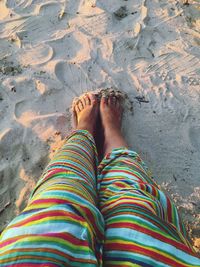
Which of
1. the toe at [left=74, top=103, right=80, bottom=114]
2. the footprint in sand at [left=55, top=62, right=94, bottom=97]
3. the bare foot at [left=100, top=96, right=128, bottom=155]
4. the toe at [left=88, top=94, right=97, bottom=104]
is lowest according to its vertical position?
the bare foot at [left=100, top=96, right=128, bottom=155]

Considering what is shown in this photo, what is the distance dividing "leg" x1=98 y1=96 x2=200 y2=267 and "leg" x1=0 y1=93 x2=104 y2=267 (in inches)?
2.1

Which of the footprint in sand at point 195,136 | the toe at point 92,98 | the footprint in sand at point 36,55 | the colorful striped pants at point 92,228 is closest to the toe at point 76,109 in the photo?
the toe at point 92,98

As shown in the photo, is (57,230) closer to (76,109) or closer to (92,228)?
(92,228)

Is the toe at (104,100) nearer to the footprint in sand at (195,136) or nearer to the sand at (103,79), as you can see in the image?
the sand at (103,79)

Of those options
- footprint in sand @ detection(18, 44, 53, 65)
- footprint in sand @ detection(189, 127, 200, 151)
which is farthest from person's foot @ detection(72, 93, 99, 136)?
footprint in sand @ detection(189, 127, 200, 151)

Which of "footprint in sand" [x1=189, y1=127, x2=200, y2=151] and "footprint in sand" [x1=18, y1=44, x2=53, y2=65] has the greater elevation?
"footprint in sand" [x1=18, y1=44, x2=53, y2=65]

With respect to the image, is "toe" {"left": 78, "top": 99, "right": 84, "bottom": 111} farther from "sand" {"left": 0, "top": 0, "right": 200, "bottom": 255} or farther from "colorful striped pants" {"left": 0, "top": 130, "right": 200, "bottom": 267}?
"colorful striped pants" {"left": 0, "top": 130, "right": 200, "bottom": 267}

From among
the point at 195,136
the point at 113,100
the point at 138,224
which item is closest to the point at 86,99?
the point at 113,100

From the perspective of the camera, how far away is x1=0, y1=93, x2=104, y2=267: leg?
86cm

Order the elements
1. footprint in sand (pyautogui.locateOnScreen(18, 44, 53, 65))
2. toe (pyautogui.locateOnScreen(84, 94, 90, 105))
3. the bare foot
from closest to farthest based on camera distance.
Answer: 1. the bare foot
2. toe (pyautogui.locateOnScreen(84, 94, 90, 105))
3. footprint in sand (pyautogui.locateOnScreen(18, 44, 53, 65))

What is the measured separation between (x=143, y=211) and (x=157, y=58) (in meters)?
1.46

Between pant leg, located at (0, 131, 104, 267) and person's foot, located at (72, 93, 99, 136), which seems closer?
pant leg, located at (0, 131, 104, 267)

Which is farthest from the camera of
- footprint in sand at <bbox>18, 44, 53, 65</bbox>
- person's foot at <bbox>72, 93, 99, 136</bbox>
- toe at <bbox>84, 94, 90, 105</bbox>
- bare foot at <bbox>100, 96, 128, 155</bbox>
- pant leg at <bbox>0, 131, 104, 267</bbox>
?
footprint in sand at <bbox>18, 44, 53, 65</bbox>

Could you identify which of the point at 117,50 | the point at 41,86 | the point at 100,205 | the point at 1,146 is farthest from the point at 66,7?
the point at 100,205
